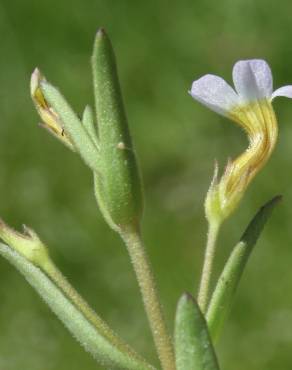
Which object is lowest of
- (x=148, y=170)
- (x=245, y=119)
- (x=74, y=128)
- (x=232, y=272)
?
(x=148, y=170)

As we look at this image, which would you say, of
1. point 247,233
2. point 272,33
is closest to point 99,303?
point 272,33

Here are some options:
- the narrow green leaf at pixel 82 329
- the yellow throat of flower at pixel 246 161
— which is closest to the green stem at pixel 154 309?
the narrow green leaf at pixel 82 329

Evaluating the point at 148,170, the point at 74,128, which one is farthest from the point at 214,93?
the point at 148,170

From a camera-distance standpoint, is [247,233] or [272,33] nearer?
[247,233]

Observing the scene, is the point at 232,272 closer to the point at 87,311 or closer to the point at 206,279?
the point at 206,279

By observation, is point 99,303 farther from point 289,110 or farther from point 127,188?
point 127,188

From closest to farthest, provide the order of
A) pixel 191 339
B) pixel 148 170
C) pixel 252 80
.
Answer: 1. pixel 191 339
2. pixel 252 80
3. pixel 148 170
